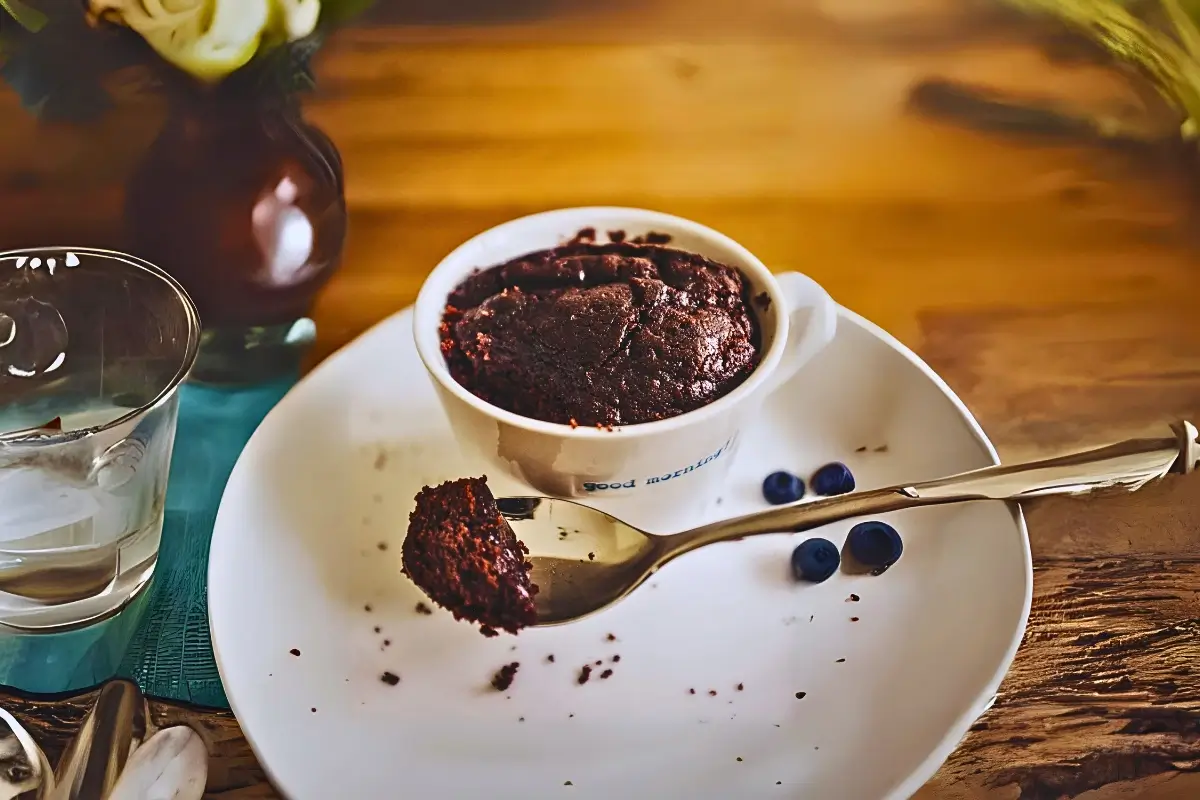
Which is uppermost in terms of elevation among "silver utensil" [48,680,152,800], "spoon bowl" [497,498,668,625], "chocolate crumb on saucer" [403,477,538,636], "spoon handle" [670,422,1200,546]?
"spoon handle" [670,422,1200,546]

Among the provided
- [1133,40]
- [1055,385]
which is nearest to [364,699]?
[1055,385]

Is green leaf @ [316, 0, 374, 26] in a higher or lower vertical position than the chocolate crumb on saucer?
higher

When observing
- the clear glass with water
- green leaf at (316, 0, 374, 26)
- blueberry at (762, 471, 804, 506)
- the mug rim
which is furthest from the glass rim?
blueberry at (762, 471, 804, 506)

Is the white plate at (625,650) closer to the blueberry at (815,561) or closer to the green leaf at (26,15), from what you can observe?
the blueberry at (815,561)

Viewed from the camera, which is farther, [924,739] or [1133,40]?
[1133,40]

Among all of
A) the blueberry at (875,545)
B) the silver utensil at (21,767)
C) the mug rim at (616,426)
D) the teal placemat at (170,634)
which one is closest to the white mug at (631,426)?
the mug rim at (616,426)

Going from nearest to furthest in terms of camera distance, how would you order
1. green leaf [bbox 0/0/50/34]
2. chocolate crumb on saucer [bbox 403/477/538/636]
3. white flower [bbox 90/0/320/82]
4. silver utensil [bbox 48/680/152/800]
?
1. silver utensil [bbox 48/680/152/800]
2. chocolate crumb on saucer [bbox 403/477/538/636]
3. white flower [bbox 90/0/320/82]
4. green leaf [bbox 0/0/50/34]

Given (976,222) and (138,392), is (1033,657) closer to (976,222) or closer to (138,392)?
(976,222)

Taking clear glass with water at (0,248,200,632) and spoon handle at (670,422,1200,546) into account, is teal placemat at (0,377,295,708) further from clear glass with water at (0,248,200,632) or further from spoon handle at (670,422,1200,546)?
spoon handle at (670,422,1200,546)
